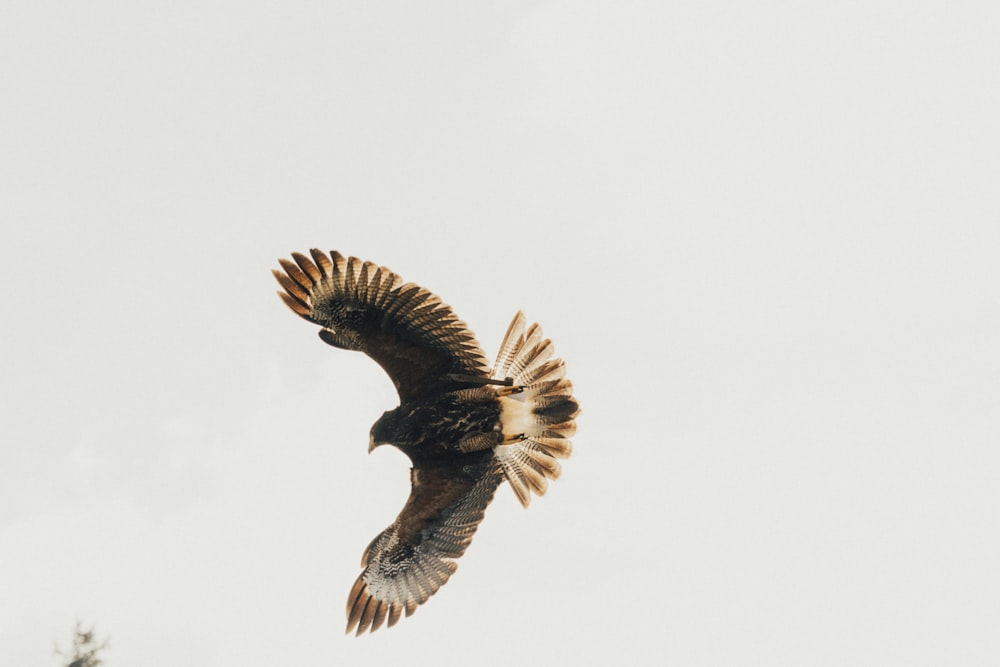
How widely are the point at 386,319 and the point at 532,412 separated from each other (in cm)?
193

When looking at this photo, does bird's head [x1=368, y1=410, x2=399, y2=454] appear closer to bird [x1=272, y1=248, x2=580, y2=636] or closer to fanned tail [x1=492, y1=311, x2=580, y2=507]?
bird [x1=272, y1=248, x2=580, y2=636]

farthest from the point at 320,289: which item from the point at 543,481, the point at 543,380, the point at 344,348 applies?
the point at 543,481

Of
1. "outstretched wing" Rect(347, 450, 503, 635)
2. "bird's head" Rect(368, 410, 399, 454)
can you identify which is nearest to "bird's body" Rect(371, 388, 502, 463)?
"bird's head" Rect(368, 410, 399, 454)

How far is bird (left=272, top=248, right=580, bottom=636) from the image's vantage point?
10.1m

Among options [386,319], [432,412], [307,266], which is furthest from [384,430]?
[307,266]

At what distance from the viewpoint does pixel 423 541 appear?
11609mm

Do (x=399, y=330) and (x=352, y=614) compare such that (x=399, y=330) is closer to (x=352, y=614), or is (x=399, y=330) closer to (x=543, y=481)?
(x=543, y=481)

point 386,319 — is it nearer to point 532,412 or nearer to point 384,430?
point 384,430

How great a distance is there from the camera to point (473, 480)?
1152 cm

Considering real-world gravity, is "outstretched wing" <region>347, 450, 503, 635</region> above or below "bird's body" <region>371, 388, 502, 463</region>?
below

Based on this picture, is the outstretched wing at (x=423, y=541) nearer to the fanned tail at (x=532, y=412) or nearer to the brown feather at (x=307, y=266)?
the fanned tail at (x=532, y=412)

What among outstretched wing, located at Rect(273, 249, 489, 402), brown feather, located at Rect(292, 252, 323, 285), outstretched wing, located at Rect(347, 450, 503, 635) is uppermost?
brown feather, located at Rect(292, 252, 323, 285)

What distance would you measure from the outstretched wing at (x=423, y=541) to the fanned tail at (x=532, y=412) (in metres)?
0.29

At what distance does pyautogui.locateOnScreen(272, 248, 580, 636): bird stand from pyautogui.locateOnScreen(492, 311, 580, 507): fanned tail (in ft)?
0.03
